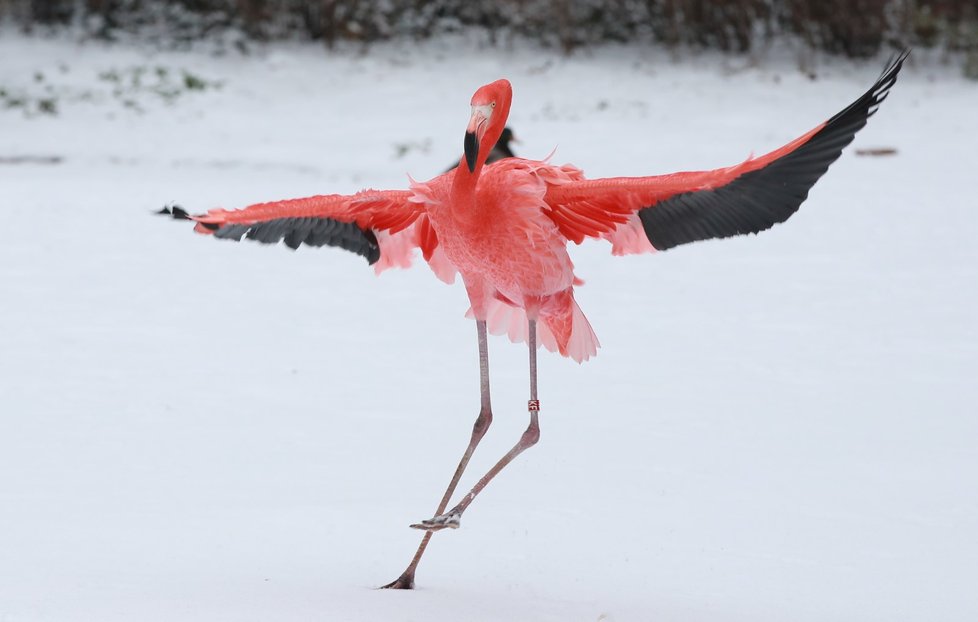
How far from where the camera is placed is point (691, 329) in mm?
7016

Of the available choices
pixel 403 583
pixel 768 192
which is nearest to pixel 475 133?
pixel 768 192

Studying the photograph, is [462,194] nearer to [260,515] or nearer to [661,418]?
[260,515]

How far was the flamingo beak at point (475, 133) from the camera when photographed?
12.0 ft

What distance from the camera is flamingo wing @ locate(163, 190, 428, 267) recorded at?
3.99 m

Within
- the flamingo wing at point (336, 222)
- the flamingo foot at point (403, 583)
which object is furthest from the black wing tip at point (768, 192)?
the flamingo foot at point (403, 583)


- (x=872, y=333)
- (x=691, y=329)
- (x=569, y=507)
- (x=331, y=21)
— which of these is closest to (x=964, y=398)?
(x=872, y=333)

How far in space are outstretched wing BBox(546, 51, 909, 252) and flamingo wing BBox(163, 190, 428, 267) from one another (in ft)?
1.79

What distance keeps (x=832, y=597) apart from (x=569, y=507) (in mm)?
1067

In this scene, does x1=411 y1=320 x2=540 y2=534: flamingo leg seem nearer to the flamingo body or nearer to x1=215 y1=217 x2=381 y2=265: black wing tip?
the flamingo body

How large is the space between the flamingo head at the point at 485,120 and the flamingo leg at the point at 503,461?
25.4 inches

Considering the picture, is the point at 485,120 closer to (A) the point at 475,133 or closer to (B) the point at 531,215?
(A) the point at 475,133

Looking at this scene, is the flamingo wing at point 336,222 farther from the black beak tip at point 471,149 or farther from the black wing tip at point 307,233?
the black beak tip at point 471,149

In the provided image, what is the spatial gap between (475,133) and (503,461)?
3.31ft

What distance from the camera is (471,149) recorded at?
3666mm
